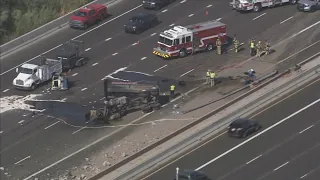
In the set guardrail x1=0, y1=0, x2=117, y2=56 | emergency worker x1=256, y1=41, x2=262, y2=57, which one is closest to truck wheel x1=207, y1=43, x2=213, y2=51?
emergency worker x1=256, y1=41, x2=262, y2=57

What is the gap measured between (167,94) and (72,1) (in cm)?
2373

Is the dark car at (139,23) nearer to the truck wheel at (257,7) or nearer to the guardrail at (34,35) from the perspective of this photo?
the guardrail at (34,35)

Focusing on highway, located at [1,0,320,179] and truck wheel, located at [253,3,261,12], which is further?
truck wheel, located at [253,3,261,12]

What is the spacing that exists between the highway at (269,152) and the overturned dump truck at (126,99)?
8.00 metres

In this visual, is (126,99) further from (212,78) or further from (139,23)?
(139,23)

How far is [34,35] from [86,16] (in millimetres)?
5104

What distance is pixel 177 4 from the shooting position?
82.6m

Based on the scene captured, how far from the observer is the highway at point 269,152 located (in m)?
52.2

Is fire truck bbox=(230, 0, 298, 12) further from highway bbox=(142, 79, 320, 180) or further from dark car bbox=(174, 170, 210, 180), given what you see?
dark car bbox=(174, 170, 210, 180)

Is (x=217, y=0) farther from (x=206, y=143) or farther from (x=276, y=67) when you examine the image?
(x=206, y=143)

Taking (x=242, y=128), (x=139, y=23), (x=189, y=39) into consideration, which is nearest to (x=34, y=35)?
(x=139, y=23)

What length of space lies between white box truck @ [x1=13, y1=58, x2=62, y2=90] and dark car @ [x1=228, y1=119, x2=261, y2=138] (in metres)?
19.1

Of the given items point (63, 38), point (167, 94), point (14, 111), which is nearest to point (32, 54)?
point (63, 38)

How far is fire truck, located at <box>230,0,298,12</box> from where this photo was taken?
3061 inches
